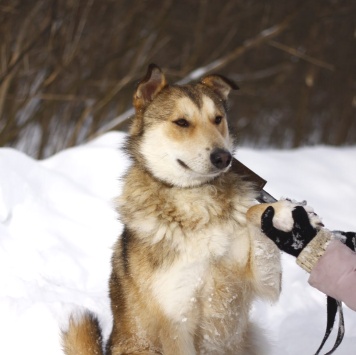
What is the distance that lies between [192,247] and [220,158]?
47 cm

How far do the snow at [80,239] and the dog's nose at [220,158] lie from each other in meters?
1.21

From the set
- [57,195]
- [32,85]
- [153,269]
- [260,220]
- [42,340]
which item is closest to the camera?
[260,220]

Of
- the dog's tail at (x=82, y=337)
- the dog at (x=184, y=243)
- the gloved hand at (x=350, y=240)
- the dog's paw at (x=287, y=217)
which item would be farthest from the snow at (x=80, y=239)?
the dog's paw at (x=287, y=217)

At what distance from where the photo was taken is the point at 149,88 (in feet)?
12.2

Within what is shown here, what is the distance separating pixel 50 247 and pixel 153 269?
210cm

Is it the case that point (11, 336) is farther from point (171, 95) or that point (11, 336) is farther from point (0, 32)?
point (0, 32)

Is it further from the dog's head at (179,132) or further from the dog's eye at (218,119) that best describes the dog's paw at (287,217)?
the dog's eye at (218,119)

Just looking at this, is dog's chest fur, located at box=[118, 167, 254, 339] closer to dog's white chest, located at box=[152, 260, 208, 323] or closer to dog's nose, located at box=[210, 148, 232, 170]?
dog's white chest, located at box=[152, 260, 208, 323]

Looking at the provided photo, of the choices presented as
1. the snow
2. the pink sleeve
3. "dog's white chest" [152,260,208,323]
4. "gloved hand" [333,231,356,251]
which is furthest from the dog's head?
the snow

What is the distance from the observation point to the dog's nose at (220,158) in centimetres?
334

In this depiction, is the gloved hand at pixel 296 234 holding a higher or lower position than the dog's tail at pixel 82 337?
higher

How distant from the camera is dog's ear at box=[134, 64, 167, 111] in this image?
3643 millimetres

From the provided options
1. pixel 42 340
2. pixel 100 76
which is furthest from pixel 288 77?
pixel 42 340

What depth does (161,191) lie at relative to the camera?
3568mm
